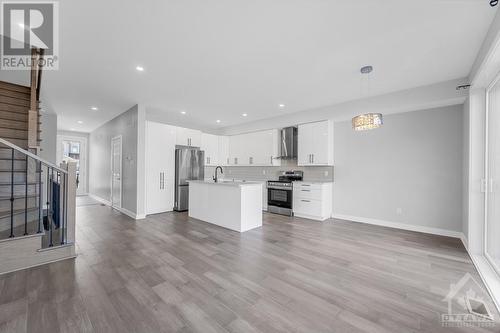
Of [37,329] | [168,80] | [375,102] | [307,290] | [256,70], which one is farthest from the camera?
[375,102]

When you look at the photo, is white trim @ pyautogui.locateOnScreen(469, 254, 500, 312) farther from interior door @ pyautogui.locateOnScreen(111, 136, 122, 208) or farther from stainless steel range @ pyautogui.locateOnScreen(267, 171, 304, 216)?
interior door @ pyautogui.locateOnScreen(111, 136, 122, 208)

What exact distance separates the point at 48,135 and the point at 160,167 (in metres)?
3.57

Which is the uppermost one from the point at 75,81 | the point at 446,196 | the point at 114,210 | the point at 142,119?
the point at 75,81

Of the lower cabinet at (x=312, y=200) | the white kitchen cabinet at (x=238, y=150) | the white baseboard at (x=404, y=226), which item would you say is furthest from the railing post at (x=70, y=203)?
the white baseboard at (x=404, y=226)

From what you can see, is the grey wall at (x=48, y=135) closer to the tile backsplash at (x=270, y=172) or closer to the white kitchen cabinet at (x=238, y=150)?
the tile backsplash at (x=270, y=172)

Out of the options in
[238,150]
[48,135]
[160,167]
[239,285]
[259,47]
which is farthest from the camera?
[238,150]

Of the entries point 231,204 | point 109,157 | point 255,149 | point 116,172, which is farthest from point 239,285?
point 109,157

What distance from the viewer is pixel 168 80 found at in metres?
3.58

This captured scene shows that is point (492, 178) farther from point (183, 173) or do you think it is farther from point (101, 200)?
point (101, 200)

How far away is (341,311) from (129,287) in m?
2.03

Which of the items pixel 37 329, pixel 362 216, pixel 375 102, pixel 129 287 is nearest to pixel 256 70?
pixel 375 102

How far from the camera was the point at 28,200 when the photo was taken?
3354mm

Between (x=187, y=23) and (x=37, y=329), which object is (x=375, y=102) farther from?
(x=37, y=329)

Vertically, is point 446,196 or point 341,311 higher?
point 446,196
